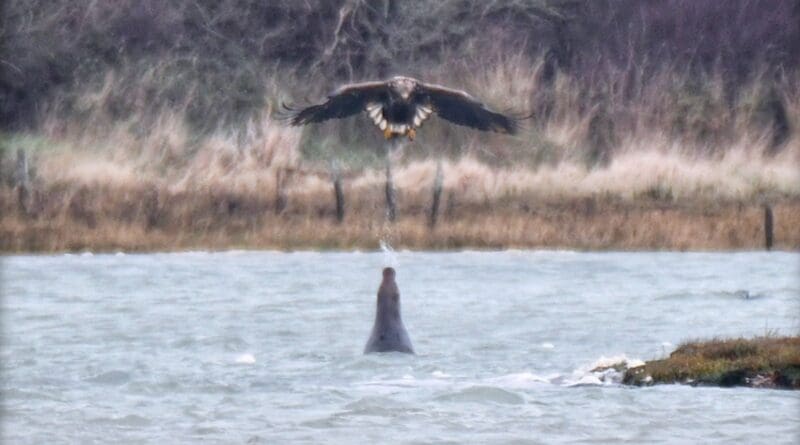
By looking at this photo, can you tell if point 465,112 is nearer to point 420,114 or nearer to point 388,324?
point 420,114

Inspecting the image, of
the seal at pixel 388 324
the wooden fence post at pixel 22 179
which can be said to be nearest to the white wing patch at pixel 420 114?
the seal at pixel 388 324

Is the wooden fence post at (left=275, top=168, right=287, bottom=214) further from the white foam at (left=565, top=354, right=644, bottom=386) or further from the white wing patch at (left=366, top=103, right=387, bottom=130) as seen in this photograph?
the white foam at (left=565, top=354, right=644, bottom=386)

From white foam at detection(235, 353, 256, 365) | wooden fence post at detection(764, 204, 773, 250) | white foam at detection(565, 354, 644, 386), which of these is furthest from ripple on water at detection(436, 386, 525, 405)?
wooden fence post at detection(764, 204, 773, 250)

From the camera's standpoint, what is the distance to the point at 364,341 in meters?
16.9

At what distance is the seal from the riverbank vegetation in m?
8.49

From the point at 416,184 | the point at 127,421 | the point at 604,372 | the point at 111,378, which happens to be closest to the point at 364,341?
the point at 111,378

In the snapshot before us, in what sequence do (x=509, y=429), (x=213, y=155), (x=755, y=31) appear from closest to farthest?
(x=509, y=429) < (x=213, y=155) < (x=755, y=31)

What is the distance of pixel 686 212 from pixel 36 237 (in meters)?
7.09

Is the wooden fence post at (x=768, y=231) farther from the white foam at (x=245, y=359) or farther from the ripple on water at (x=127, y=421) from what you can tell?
the ripple on water at (x=127, y=421)

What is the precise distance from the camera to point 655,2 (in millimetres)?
34656

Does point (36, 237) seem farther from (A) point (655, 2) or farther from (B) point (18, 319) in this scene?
(A) point (655, 2)

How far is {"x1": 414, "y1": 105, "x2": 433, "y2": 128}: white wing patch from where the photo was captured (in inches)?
660

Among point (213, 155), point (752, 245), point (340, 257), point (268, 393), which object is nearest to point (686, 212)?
point (752, 245)

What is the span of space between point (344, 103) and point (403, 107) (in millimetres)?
630
